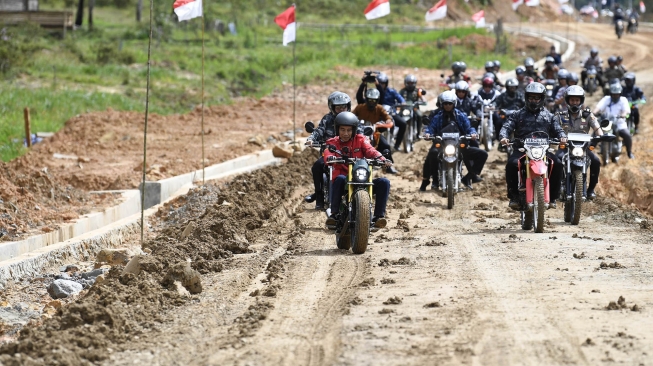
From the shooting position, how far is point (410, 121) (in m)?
23.6

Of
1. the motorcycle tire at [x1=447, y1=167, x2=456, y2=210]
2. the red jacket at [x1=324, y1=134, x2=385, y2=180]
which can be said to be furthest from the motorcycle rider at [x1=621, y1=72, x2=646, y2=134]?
the red jacket at [x1=324, y1=134, x2=385, y2=180]

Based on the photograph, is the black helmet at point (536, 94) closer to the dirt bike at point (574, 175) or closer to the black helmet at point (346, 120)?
the dirt bike at point (574, 175)

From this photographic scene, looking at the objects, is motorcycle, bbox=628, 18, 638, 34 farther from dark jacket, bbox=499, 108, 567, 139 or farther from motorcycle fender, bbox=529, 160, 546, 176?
motorcycle fender, bbox=529, 160, 546, 176

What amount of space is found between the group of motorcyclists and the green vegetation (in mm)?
7648

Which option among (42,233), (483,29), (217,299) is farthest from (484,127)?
(483,29)

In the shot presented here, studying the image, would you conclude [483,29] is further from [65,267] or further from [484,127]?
[65,267]

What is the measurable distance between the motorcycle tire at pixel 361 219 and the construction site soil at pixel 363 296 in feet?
0.46

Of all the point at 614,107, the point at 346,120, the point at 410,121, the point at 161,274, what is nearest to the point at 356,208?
the point at 346,120

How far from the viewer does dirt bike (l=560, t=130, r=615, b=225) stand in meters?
14.6

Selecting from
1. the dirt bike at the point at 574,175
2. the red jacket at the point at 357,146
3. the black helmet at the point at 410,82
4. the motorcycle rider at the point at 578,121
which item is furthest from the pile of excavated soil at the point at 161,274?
the black helmet at the point at 410,82

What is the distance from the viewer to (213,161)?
2241 cm

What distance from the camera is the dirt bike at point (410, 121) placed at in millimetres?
22983

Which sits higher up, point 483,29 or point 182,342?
point 483,29

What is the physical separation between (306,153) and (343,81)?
1769 cm
